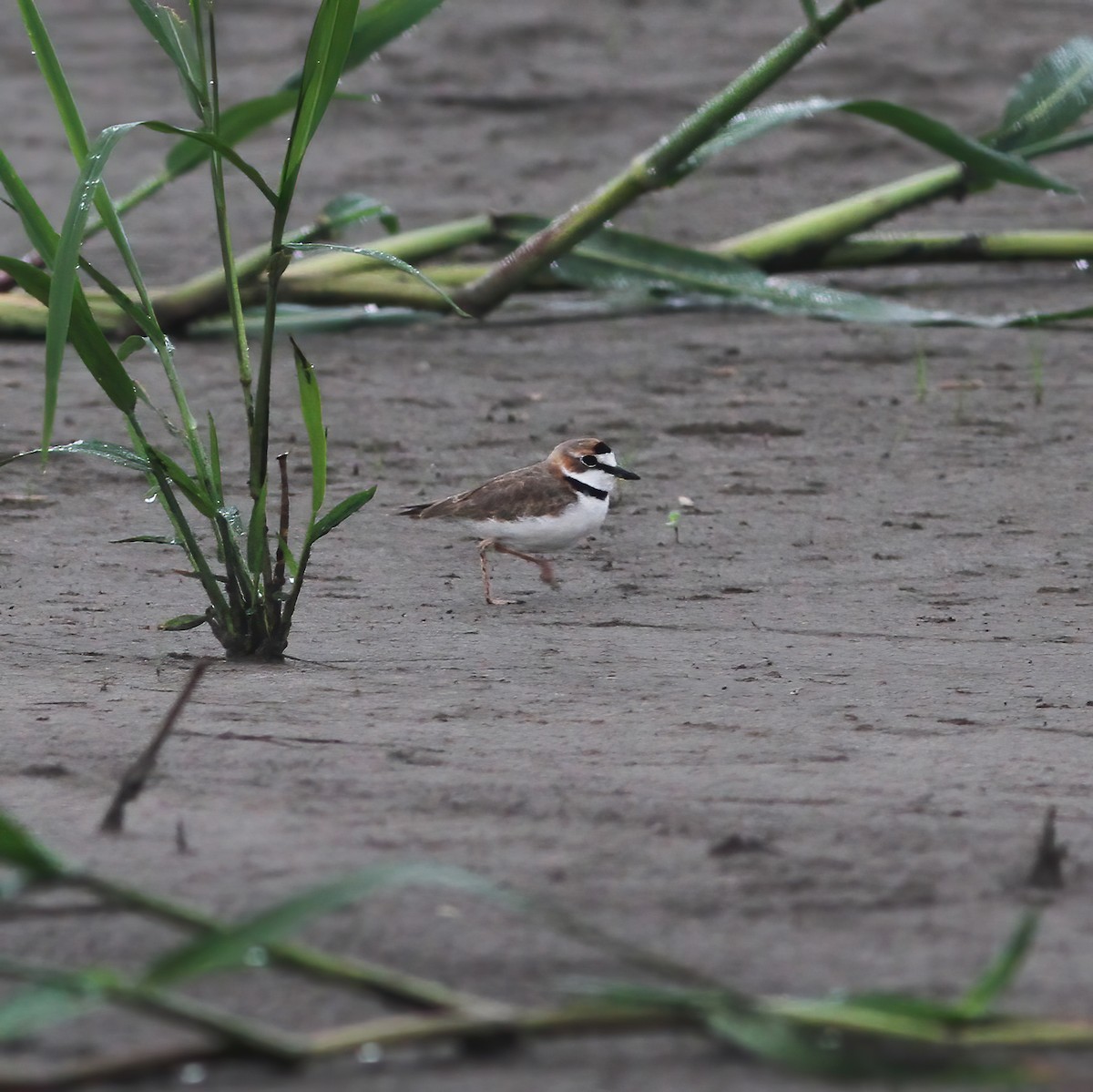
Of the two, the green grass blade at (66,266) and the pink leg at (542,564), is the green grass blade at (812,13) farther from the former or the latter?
the green grass blade at (66,266)

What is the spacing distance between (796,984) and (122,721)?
5.43 ft

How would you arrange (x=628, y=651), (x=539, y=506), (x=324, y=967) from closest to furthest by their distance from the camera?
1. (x=324, y=967)
2. (x=628, y=651)
3. (x=539, y=506)

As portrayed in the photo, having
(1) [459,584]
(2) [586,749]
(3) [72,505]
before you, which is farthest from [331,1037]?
(3) [72,505]

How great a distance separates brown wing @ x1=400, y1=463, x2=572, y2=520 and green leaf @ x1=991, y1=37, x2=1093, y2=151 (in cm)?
245

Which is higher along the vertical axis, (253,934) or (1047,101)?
(1047,101)

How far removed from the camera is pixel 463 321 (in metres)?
7.97

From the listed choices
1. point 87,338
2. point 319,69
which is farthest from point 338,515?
point 319,69

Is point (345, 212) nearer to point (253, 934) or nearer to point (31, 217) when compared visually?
point (31, 217)

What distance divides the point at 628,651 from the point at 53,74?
5.99 feet

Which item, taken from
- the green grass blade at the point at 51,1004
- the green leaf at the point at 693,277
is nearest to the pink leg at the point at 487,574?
the green leaf at the point at 693,277

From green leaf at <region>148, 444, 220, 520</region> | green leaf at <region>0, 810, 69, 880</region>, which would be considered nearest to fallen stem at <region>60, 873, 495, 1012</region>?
green leaf at <region>0, 810, 69, 880</region>

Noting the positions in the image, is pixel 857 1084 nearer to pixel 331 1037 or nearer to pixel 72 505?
pixel 331 1037

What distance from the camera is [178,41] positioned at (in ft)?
12.6

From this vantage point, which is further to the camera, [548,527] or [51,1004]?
[548,527]
